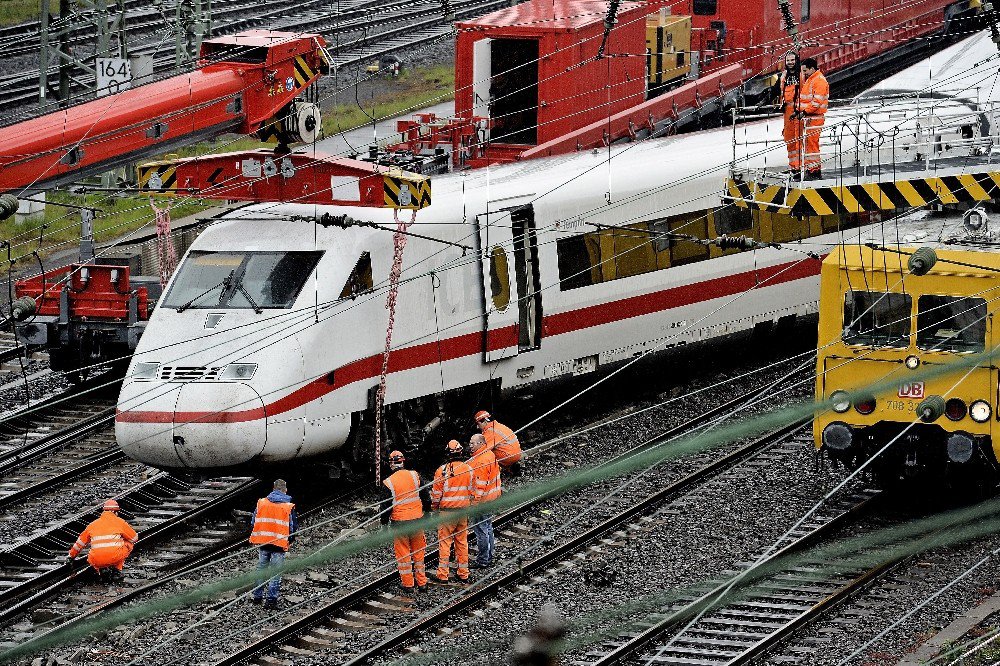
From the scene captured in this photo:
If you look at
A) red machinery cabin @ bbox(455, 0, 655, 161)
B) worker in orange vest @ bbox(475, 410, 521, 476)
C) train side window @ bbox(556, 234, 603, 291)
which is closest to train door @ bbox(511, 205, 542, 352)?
train side window @ bbox(556, 234, 603, 291)

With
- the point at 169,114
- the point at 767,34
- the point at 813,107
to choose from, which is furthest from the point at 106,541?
the point at 767,34

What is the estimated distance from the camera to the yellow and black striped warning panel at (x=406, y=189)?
1894cm

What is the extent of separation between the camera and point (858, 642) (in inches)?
605

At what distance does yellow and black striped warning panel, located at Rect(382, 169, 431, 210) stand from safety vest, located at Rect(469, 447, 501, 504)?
3002 mm

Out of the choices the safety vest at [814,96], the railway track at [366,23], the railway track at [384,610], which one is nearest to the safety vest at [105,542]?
the railway track at [384,610]

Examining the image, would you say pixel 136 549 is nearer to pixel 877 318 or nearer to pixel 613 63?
pixel 877 318

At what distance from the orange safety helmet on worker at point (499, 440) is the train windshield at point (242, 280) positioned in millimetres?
2169

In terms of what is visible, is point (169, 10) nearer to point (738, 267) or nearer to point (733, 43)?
point (733, 43)

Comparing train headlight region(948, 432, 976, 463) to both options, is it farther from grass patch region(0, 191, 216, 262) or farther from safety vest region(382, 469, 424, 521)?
grass patch region(0, 191, 216, 262)

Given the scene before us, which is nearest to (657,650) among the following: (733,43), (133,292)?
(133,292)

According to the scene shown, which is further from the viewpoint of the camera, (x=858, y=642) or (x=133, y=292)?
(x=133, y=292)

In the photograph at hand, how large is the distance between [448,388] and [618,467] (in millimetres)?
12017

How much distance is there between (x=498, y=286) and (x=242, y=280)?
2969 millimetres

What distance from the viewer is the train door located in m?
20.6
